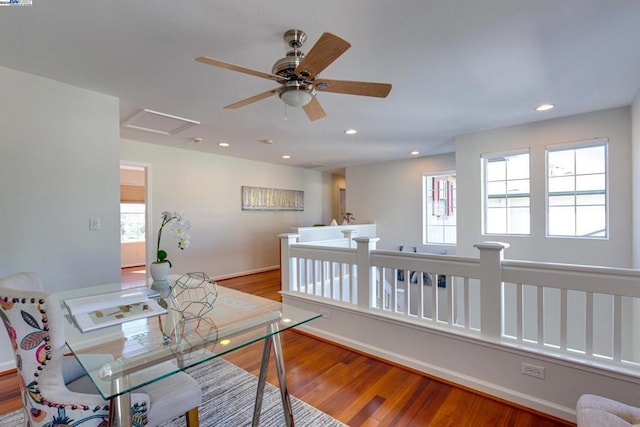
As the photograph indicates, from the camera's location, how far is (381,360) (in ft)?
8.26

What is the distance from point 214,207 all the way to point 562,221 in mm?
5365

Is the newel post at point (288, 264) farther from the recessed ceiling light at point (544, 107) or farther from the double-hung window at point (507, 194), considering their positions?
the recessed ceiling light at point (544, 107)

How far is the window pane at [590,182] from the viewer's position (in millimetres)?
3322

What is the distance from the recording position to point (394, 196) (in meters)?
6.25

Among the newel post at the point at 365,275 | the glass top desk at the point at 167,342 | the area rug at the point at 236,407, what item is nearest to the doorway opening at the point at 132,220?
the area rug at the point at 236,407

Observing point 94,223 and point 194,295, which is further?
point 94,223

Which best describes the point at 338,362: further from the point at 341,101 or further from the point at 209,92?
the point at 209,92

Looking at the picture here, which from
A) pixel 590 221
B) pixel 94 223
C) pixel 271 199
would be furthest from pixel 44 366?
pixel 271 199

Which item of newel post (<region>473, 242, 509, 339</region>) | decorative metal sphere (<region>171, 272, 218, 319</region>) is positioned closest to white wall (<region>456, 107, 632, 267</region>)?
newel post (<region>473, 242, 509, 339</region>)

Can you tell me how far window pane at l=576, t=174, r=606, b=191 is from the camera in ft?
10.9

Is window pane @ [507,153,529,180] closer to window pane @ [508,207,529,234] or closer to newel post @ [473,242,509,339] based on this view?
window pane @ [508,207,529,234]

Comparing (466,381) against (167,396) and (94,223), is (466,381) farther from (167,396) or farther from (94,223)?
(94,223)

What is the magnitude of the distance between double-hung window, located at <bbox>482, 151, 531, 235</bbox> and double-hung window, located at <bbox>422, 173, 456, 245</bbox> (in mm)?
1752

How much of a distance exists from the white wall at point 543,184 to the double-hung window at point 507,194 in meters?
0.11
